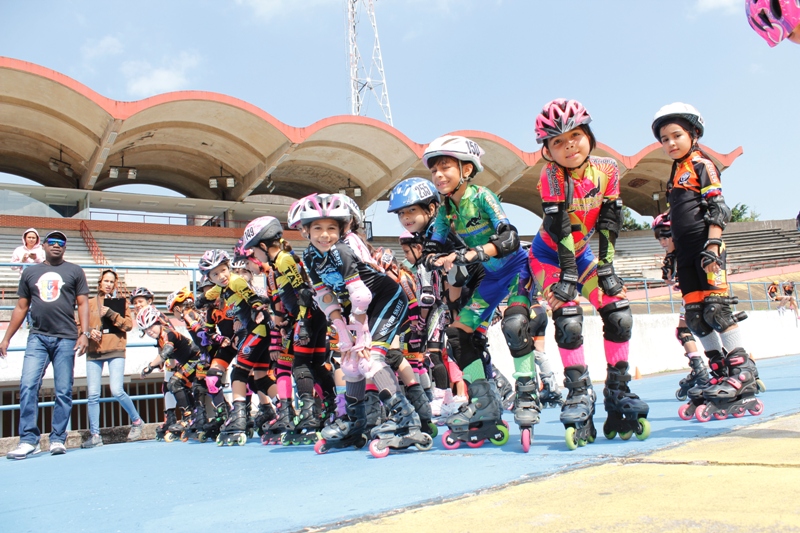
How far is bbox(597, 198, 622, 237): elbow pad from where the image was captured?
147 inches

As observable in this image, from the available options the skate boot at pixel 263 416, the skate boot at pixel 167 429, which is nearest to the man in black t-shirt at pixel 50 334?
the skate boot at pixel 167 429

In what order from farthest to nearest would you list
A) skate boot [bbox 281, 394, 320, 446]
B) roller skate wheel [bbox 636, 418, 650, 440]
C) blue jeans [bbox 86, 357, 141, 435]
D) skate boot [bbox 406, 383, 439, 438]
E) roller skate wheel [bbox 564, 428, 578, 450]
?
blue jeans [bbox 86, 357, 141, 435] < skate boot [bbox 281, 394, 320, 446] < skate boot [bbox 406, 383, 439, 438] < roller skate wheel [bbox 636, 418, 650, 440] < roller skate wheel [bbox 564, 428, 578, 450]

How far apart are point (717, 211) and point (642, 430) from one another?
5.29 ft

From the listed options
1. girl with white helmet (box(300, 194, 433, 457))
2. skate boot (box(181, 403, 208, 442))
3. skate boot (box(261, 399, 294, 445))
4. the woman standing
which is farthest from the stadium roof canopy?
girl with white helmet (box(300, 194, 433, 457))

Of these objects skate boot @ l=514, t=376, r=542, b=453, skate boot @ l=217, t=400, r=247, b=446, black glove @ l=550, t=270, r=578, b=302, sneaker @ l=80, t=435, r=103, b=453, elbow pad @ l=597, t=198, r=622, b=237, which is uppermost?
elbow pad @ l=597, t=198, r=622, b=237

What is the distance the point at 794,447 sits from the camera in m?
2.68

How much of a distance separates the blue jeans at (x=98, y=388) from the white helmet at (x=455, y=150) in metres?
5.29

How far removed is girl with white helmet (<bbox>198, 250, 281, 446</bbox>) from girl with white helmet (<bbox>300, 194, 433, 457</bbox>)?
1.53 metres

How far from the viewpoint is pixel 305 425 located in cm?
538

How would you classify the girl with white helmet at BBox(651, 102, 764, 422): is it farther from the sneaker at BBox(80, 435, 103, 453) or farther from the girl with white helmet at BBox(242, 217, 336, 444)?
the sneaker at BBox(80, 435, 103, 453)

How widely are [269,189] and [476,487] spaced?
3086cm

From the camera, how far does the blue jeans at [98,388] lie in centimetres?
725

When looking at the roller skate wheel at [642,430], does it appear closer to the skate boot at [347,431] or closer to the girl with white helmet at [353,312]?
the girl with white helmet at [353,312]

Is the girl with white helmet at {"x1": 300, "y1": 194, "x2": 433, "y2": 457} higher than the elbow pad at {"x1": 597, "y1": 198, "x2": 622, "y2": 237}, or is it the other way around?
the elbow pad at {"x1": 597, "y1": 198, "x2": 622, "y2": 237}
